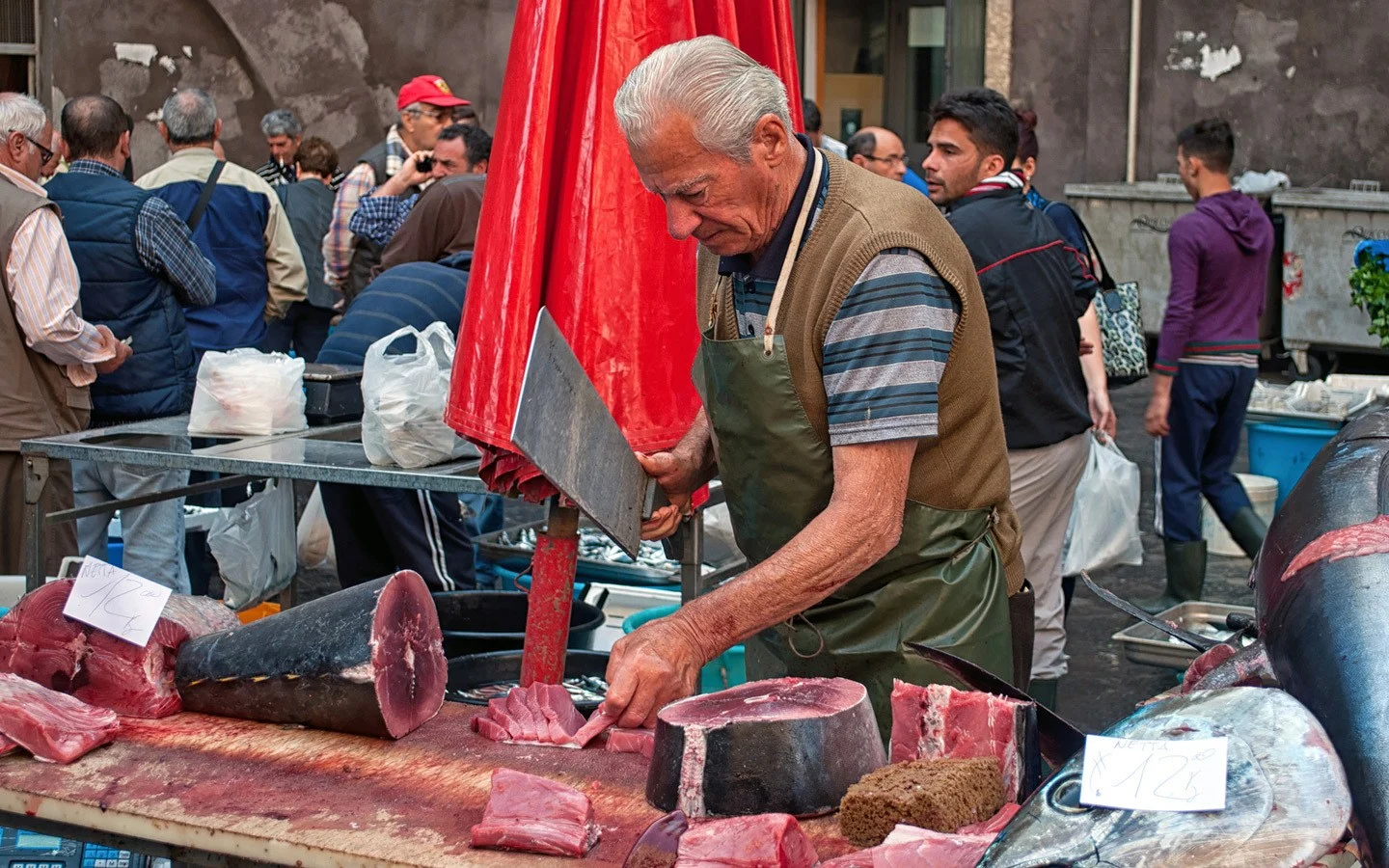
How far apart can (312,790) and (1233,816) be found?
150 centimetres

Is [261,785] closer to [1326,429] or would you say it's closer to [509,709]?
[509,709]

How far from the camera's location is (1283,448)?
24.3 ft

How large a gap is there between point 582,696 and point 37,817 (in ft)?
5.27

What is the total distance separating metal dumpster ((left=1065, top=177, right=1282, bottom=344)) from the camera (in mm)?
12867

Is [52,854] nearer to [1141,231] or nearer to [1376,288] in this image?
[1376,288]

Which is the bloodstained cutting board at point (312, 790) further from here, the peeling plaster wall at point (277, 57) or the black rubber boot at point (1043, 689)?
the peeling plaster wall at point (277, 57)

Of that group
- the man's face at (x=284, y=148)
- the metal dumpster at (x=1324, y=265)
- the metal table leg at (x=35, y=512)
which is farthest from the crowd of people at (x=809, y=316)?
the metal dumpster at (x=1324, y=265)

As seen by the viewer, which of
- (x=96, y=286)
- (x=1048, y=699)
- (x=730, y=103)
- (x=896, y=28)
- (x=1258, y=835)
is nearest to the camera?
(x=1258, y=835)

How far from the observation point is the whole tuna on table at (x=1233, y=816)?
173 cm

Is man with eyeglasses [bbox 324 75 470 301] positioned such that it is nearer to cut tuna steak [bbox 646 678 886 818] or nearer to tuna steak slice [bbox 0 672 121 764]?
tuna steak slice [bbox 0 672 121 764]

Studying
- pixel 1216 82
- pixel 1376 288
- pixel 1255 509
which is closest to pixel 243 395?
pixel 1255 509

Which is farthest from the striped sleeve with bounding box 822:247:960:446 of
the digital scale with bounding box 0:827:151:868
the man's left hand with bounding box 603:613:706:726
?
the digital scale with bounding box 0:827:151:868

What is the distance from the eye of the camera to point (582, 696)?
13.0 ft

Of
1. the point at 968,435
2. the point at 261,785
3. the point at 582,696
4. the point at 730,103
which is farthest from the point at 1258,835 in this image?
the point at 582,696
